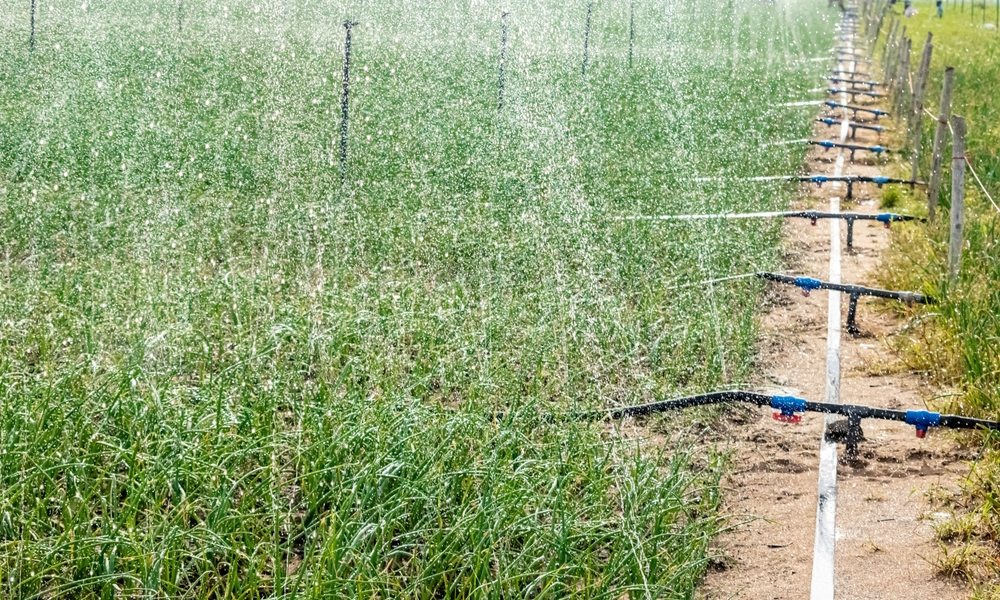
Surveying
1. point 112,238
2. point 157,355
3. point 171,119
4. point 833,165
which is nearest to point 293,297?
point 157,355

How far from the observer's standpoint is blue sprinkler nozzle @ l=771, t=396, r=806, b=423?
519 cm

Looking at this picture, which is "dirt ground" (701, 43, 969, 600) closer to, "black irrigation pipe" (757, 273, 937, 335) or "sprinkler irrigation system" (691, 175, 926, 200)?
"black irrigation pipe" (757, 273, 937, 335)

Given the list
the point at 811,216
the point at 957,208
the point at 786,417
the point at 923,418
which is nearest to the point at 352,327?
the point at 786,417

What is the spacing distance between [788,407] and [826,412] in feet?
0.66

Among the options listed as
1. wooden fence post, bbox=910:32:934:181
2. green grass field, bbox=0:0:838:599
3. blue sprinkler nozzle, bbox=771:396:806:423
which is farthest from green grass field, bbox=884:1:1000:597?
green grass field, bbox=0:0:838:599

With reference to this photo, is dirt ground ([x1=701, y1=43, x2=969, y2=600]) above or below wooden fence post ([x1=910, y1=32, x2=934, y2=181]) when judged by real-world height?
below

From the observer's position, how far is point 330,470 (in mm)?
4195

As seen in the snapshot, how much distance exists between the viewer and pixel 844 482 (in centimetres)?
509

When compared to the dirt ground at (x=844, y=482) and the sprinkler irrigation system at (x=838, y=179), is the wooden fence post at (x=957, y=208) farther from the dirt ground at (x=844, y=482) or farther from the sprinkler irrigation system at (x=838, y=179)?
the sprinkler irrigation system at (x=838, y=179)

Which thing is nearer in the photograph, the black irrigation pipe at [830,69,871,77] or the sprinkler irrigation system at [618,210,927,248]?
the sprinkler irrigation system at [618,210,927,248]

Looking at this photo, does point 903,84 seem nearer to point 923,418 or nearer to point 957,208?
point 957,208

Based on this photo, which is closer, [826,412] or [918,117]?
[826,412]

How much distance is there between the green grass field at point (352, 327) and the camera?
3.81m

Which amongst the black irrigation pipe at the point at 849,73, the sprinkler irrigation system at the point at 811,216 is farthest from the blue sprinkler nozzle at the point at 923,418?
the black irrigation pipe at the point at 849,73
